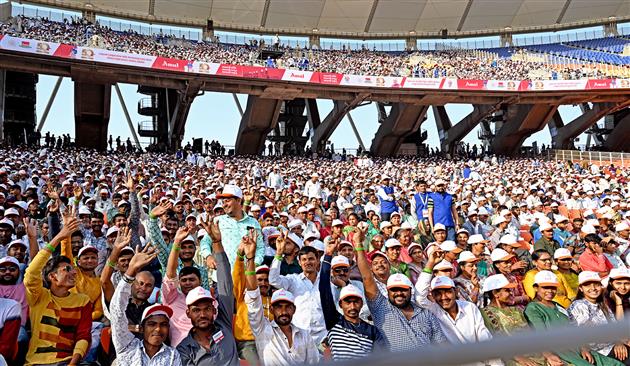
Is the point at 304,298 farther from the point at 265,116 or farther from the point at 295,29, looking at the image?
the point at 295,29

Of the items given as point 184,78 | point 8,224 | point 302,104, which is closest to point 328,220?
point 8,224

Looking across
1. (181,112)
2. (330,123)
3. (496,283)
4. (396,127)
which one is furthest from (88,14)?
(496,283)

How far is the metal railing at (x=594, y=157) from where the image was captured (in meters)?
26.8

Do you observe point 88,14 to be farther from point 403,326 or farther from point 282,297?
point 403,326

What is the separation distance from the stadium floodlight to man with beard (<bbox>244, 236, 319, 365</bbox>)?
299 cm

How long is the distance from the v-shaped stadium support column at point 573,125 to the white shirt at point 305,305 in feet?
113

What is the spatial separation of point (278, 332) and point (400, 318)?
86 cm

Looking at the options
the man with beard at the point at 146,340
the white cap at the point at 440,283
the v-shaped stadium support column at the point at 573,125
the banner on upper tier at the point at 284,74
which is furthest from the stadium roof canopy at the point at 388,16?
the man with beard at the point at 146,340

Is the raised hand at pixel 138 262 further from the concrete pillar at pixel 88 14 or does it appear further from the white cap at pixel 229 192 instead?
the concrete pillar at pixel 88 14

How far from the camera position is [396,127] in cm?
3375

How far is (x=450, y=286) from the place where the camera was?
4.12 metres

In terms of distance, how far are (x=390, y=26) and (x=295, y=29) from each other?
7.04 m

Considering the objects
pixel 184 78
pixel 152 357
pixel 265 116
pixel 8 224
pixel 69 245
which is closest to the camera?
pixel 152 357

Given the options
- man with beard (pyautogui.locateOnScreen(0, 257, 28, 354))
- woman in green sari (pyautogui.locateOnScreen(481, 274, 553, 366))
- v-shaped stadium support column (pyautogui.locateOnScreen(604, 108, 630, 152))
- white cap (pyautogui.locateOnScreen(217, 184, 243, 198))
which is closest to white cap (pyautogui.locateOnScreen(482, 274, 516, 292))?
woman in green sari (pyautogui.locateOnScreen(481, 274, 553, 366))
